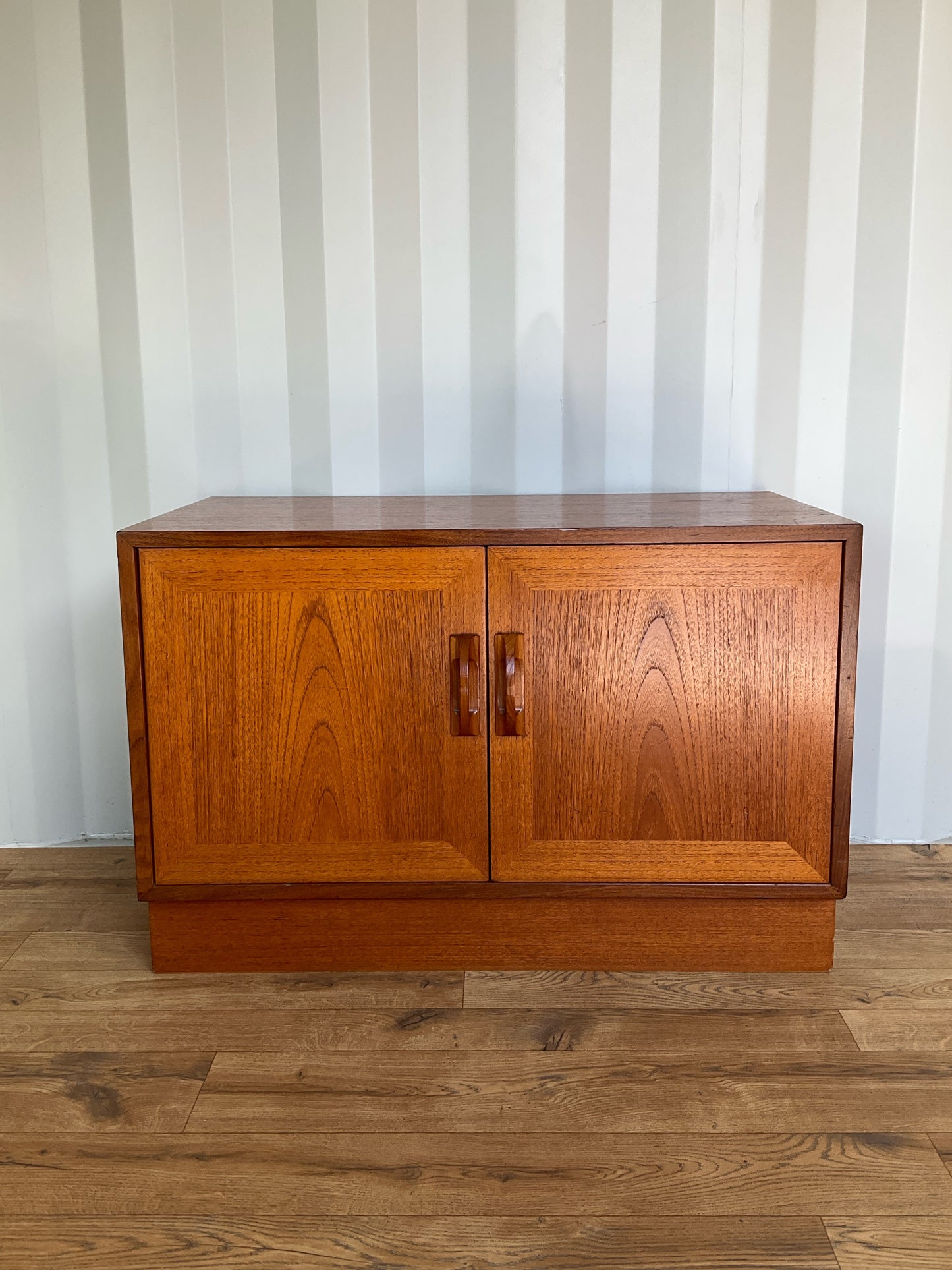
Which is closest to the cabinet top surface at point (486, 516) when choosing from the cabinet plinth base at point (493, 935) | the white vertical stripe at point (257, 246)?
the white vertical stripe at point (257, 246)

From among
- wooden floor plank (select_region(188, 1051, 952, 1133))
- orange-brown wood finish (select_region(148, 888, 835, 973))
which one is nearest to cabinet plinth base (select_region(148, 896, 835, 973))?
orange-brown wood finish (select_region(148, 888, 835, 973))

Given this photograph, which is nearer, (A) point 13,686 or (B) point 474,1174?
(B) point 474,1174

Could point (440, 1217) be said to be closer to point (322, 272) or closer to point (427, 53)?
point (322, 272)

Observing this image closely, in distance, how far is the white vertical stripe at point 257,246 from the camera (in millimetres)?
1961

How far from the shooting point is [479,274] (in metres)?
2.02

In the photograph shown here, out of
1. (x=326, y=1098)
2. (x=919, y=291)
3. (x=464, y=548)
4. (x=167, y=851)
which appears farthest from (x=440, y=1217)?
(x=919, y=291)

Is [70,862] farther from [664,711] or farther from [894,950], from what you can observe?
[894,950]

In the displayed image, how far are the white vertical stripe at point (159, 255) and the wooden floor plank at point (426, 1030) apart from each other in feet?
Result: 3.26

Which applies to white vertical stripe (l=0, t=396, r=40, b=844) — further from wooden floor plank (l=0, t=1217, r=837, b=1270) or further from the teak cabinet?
wooden floor plank (l=0, t=1217, r=837, b=1270)

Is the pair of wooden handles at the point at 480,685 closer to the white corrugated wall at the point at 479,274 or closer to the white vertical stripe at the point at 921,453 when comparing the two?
the white corrugated wall at the point at 479,274

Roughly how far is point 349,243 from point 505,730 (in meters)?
1.01

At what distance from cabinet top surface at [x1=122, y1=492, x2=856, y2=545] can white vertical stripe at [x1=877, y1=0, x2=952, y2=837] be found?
318 millimetres

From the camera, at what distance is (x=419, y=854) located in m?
1.64

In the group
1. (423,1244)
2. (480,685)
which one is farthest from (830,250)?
(423,1244)
